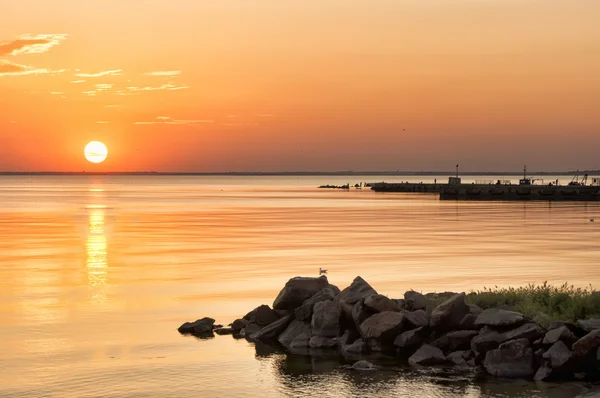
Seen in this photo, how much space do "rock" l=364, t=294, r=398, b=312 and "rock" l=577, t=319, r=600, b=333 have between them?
18.5ft

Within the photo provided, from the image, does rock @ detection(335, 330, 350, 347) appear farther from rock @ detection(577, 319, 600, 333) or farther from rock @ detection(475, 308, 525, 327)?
rock @ detection(577, 319, 600, 333)

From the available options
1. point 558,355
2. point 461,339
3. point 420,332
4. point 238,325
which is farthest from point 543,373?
point 238,325

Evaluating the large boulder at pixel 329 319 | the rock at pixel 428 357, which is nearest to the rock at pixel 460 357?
the rock at pixel 428 357

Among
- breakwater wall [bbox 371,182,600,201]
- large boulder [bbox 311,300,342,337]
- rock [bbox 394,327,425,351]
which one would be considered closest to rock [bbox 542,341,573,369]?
rock [bbox 394,327,425,351]

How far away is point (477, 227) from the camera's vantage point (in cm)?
8025

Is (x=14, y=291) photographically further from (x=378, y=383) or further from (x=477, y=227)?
(x=477, y=227)

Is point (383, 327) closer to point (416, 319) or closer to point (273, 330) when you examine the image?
point (416, 319)

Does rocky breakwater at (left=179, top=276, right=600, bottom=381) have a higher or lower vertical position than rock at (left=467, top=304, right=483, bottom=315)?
lower

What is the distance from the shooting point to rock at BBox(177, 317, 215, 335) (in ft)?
95.0

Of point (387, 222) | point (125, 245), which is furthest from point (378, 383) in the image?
point (387, 222)

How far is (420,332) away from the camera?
26000 millimetres

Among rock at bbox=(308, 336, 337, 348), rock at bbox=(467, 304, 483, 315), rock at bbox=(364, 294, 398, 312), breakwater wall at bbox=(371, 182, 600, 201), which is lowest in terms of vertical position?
rock at bbox=(308, 336, 337, 348)

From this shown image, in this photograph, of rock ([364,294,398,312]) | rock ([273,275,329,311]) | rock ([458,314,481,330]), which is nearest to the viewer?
rock ([458,314,481,330])

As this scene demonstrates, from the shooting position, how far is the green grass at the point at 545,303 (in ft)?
84.9
